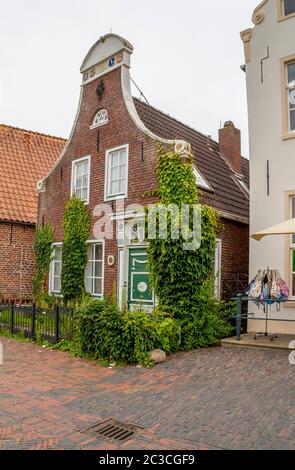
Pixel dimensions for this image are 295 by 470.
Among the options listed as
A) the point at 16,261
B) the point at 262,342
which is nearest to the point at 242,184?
the point at 262,342

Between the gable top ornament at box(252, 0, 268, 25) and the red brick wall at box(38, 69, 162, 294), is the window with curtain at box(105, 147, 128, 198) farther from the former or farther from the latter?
the gable top ornament at box(252, 0, 268, 25)

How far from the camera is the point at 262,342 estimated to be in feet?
30.8

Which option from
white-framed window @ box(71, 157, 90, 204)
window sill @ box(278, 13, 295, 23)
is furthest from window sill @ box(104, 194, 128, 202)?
window sill @ box(278, 13, 295, 23)

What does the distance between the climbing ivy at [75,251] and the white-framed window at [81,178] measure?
0.26 m

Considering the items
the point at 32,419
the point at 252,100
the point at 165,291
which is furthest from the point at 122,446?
the point at 252,100

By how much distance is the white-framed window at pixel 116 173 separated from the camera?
12.4m

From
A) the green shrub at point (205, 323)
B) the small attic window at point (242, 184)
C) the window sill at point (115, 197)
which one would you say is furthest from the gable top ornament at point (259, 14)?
the green shrub at point (205, 323)

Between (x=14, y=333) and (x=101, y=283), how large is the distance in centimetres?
297

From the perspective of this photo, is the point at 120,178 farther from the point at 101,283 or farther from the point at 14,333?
the point at 14,333

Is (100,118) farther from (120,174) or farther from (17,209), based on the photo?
(17,209)

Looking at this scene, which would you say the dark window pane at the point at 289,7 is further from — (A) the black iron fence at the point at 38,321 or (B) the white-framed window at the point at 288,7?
(A) the black iron fence at the point at 38,321

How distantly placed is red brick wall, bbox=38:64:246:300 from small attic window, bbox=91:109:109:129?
0.47 feet

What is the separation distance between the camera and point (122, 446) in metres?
4.78
